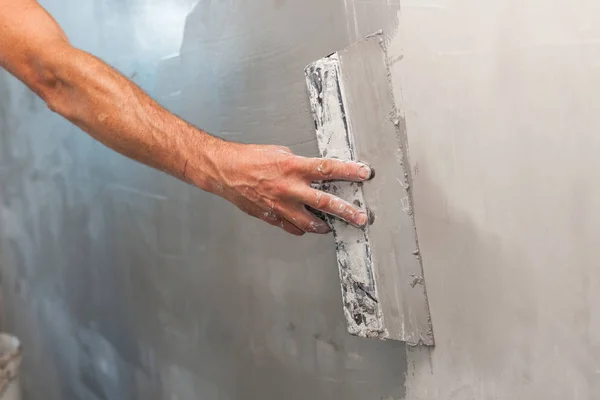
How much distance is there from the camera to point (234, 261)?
1.47 metres

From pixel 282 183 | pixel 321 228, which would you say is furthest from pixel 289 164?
pixel 321 228

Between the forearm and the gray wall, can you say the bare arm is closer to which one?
the forearm

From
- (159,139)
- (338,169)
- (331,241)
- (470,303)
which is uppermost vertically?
(159,139)

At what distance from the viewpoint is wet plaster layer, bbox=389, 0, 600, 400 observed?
80cm

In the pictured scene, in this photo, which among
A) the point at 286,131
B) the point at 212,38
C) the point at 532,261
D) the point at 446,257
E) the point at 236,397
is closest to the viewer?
the point at 532,261

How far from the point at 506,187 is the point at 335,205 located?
0.97 feet

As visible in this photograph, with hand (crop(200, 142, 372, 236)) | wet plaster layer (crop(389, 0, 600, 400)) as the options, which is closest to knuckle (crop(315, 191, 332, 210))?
hand (crop(200, 142, 372, 236))

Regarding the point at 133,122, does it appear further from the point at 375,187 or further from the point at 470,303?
the point at 470,303

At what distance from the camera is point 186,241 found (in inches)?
64.2

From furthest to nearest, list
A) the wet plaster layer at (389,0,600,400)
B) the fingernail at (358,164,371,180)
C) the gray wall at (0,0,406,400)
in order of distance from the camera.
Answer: the gray wall at (0,0,406,400) → the fingernail at (358,164,371,180) → the wet plaster layer at (389,0,600,400)

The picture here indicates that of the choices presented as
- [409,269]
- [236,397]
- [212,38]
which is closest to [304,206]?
[409,269]

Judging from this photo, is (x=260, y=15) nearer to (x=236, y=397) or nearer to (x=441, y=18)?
(x=441, y=18)

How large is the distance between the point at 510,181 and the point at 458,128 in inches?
5.1

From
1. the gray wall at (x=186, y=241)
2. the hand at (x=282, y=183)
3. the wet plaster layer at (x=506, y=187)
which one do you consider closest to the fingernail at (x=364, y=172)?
the hand at (x=282, y=183)
